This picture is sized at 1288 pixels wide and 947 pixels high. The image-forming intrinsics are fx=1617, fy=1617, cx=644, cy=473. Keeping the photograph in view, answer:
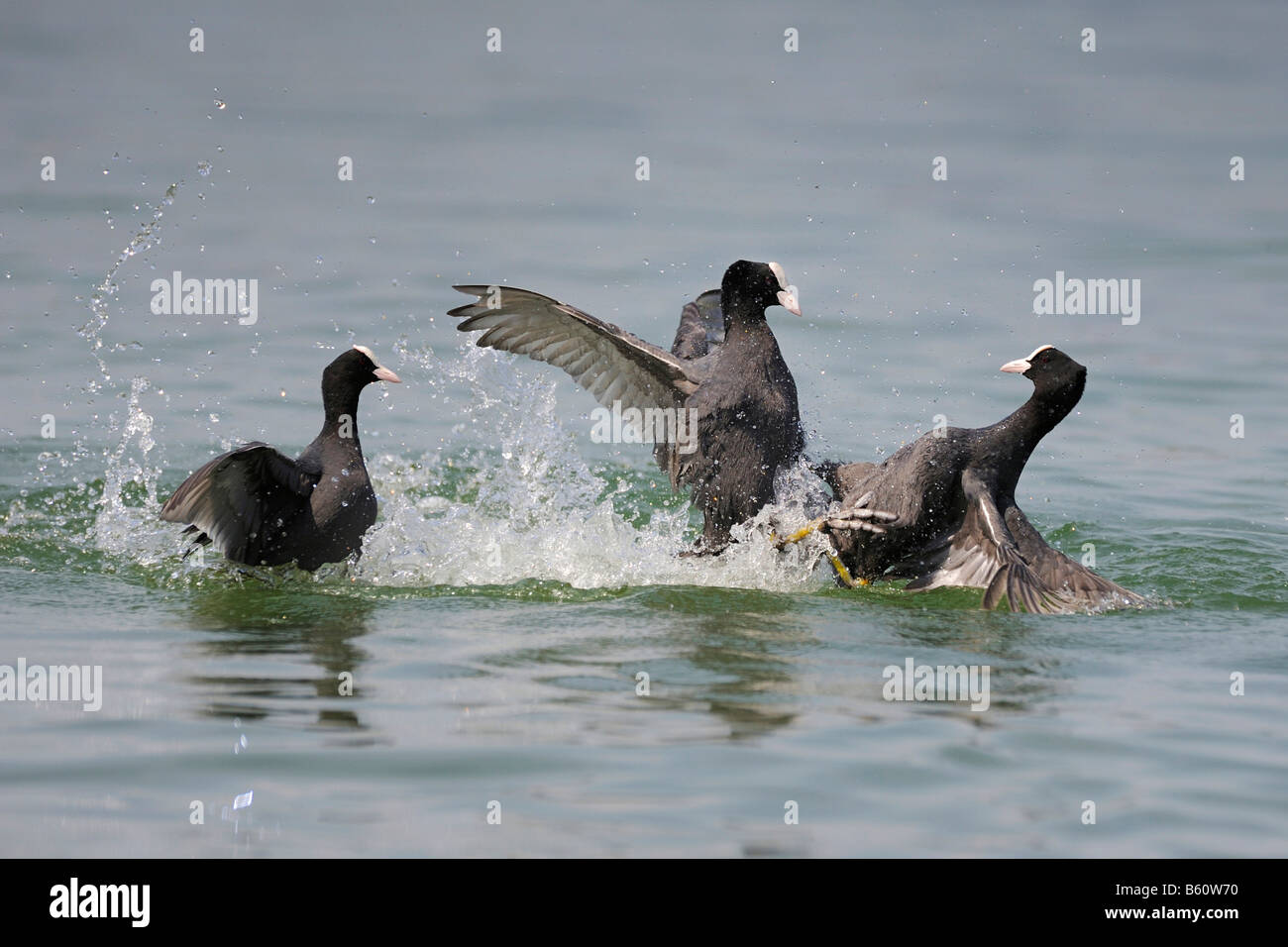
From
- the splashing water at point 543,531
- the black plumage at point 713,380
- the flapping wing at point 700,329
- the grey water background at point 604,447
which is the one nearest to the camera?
the grey water background at point 604,447

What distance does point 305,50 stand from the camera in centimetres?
1518

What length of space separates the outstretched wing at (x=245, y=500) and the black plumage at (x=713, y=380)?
1.00 meters

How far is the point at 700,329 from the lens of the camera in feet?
24.5

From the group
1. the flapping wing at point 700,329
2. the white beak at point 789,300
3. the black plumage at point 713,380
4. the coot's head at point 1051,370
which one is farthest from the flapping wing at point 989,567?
the flapping wing at point 700,329

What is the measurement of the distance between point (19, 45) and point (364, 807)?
12256 mm

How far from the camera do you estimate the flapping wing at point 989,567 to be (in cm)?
574

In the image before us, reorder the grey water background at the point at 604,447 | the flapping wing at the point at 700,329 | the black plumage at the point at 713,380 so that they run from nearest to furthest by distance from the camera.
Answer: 1. the grey water background at the point at 604,447
2. the black plumage at the point at 713,380
3. the flapping wing at the point at 700,329

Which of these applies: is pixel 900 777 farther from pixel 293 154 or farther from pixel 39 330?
pixel 293 154

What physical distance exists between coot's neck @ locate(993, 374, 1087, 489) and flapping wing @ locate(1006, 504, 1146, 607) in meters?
0.18

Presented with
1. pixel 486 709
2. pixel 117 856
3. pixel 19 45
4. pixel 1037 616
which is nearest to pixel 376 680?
pixel 486 709

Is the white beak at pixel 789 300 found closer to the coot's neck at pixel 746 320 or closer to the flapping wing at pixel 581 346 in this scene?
the coot's neck at pixel 746 320

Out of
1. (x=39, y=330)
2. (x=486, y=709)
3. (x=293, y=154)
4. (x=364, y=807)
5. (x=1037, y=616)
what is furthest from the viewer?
(x=293, y=154)

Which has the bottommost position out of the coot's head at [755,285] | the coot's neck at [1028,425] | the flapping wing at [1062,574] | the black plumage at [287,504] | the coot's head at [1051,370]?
the flapping wing at [1062,574]

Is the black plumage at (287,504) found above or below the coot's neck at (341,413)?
below
